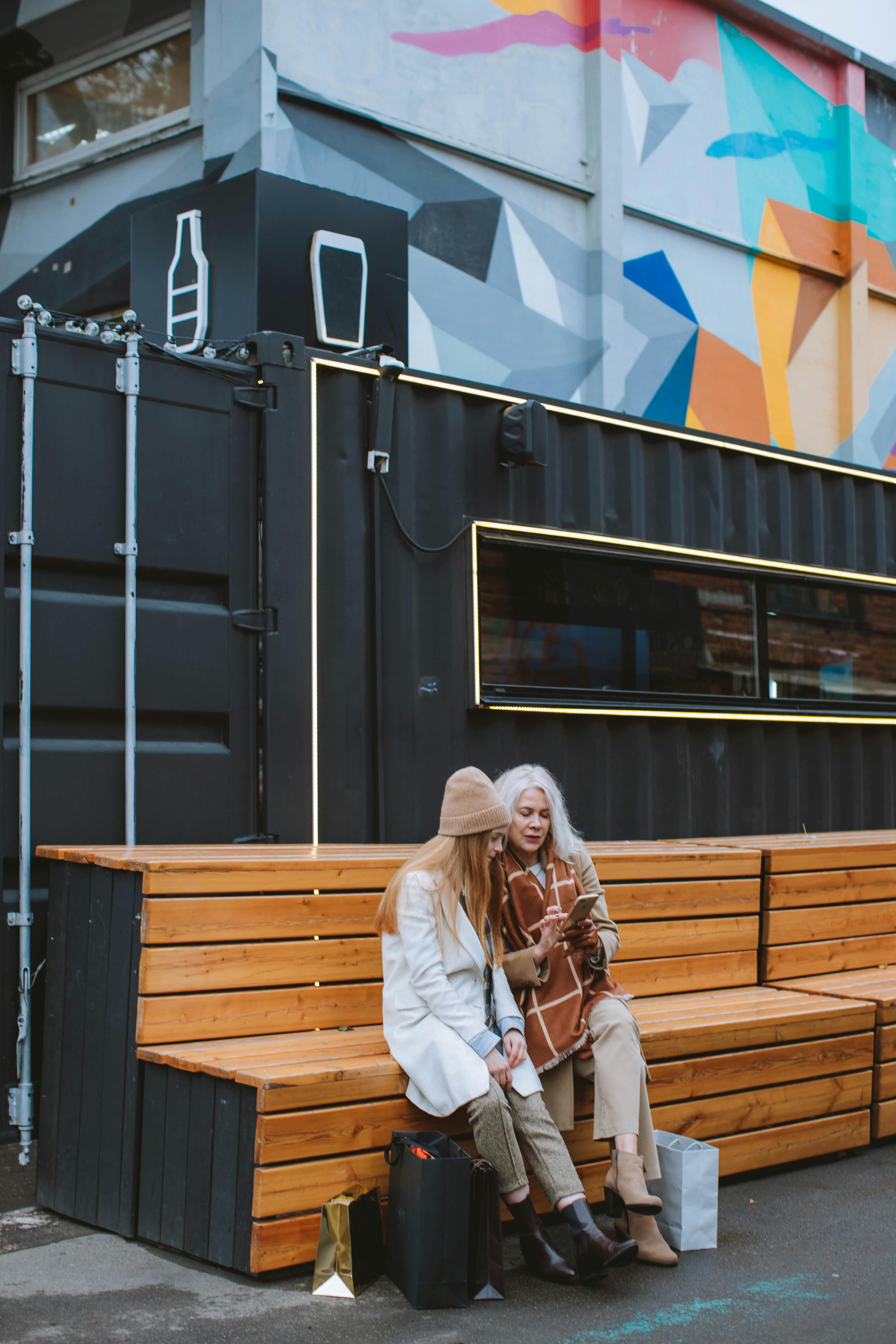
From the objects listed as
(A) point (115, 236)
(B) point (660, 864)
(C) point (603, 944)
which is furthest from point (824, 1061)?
(A) point (115, 236)

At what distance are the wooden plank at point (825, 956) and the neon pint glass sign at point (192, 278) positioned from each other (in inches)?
164

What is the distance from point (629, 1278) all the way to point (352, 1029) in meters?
1.22

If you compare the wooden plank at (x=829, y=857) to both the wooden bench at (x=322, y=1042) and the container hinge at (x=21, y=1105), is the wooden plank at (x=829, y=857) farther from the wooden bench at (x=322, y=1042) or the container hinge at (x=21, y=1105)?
the container hinge at (x=21, y=1105)

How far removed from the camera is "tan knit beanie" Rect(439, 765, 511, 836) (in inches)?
161

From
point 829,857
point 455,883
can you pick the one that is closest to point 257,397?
point 455,883

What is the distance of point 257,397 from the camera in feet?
18.3

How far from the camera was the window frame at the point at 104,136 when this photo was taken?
10.6 m

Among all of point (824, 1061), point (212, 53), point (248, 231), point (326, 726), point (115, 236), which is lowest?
point (824, 1061)

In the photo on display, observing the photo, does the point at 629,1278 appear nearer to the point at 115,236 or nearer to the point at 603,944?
the point at 603,944

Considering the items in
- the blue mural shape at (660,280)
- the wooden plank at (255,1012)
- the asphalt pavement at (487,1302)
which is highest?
the blue mural shape at (660,280)

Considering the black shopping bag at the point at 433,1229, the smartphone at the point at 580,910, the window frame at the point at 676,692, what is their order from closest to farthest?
1. the black shopping bag at the point at 433,1229
2. the smartphone at the point at 580,910
3. the window frame at the point at 676,692

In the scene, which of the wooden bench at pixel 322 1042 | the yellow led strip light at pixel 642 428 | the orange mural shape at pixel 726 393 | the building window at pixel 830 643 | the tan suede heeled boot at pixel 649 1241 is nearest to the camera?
the wooden bench at pixel 322 1042

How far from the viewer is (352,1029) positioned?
4426mm

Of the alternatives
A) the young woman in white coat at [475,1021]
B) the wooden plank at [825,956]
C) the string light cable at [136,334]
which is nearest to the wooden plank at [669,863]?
the wooden plank at [825,956]
